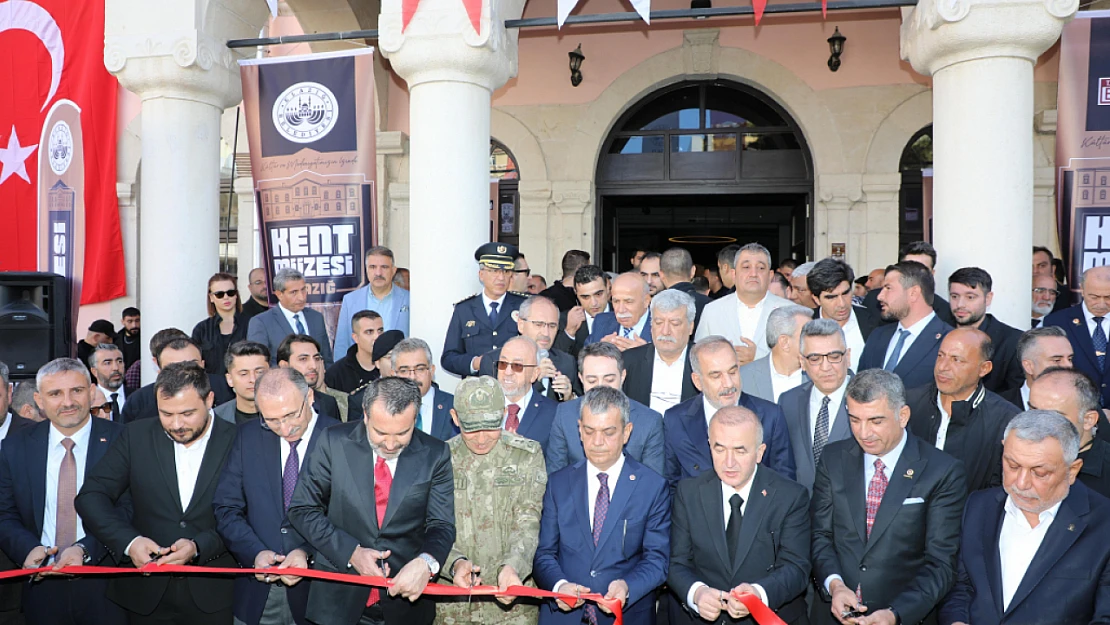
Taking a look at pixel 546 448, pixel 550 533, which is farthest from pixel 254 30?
pixel 550 533

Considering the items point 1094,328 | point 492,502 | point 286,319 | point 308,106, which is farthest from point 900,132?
point 492,502

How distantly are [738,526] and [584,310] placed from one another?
8.62ft

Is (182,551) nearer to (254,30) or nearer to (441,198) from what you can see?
(441,198)

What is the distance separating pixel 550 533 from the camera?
3.95m

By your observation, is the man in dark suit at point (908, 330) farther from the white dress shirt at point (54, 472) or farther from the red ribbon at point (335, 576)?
the white dress shirt at point (54, 472)

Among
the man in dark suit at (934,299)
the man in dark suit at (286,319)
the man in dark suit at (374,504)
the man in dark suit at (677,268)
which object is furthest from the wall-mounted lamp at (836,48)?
the man in dark suit at (374,504)

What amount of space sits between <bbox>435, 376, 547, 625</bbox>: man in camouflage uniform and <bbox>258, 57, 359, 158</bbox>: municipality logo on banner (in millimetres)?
4178

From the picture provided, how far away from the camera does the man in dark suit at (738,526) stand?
3.72m

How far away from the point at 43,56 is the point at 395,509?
710 cm

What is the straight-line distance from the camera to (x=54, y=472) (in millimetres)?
4570

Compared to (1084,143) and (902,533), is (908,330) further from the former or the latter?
(1084,143)

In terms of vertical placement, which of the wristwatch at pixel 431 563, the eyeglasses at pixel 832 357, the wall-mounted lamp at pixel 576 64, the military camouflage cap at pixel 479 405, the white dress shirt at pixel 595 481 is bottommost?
the wristwatch at pixel 431 563

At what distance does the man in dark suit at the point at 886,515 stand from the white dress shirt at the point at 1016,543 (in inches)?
7.9

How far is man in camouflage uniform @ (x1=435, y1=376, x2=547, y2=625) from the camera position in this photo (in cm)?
Result: 393
